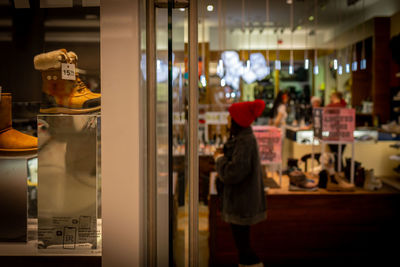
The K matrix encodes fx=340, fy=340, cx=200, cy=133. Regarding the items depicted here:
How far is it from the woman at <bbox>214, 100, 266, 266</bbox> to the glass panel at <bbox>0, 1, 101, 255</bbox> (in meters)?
1.46

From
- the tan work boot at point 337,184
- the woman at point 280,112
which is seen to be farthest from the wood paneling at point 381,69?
the tan work boot at point 337,184

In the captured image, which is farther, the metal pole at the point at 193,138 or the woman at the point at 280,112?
the woman at the point at 280,112

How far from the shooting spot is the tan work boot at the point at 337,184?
3312mm

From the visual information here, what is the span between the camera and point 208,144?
16.9 ft

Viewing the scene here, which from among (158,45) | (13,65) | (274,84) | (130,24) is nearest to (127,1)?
(130,24)

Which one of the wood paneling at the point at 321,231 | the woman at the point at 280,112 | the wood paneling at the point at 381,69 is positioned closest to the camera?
the wood paneling at the point at 321,231

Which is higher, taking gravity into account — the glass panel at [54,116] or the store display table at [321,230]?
the glass panel at [54,116]

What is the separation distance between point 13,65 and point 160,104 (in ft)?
1.95

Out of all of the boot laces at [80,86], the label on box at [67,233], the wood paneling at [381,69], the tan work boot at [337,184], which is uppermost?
the wood paneling at [381,69]

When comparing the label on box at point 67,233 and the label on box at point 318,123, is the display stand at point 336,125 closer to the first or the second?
the label on box at point 318,123

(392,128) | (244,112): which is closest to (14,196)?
(244,112)

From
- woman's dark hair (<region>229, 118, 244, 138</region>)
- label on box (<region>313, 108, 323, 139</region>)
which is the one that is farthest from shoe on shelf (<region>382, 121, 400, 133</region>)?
woman's dark hair (<region>229, 118, 244, 138</region>)

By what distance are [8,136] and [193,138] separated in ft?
2.40

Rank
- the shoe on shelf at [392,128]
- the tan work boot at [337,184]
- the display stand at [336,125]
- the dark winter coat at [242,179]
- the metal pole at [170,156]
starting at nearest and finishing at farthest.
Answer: the metal pole at [170,156] → the dark winter coat at [242,179] → the tan work boot at [337,184] → the display stand at [336,125] → the shoe on shelf at [392,128]
